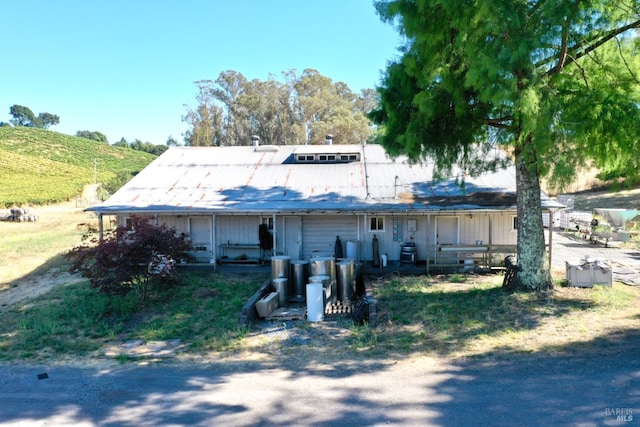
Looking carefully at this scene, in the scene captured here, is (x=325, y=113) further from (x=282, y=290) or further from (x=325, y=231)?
(x=282, y=290)

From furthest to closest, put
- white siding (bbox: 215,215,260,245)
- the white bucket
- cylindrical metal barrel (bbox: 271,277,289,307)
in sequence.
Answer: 1. white siding (bbox: 215,215,260,245)
2. cylindrical metal barrel (bbox: 271,277,289,307)
3. the white bucket

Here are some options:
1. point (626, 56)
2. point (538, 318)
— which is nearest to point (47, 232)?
point (538, 318)

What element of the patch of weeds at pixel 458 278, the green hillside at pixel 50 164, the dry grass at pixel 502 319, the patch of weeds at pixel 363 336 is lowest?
the patch of weeds at pixel 363 336

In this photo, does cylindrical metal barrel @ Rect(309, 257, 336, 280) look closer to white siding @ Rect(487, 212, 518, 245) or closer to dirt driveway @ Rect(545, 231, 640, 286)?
white siding @ Rect(487, 212, 518, 245)

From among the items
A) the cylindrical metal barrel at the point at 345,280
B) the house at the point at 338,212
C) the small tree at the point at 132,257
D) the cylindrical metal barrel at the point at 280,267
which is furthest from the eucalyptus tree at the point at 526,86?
the small tree at the point at 132,257

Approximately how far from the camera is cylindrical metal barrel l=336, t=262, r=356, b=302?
1123 centimetres

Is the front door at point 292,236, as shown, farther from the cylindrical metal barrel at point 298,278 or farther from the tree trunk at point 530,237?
the tree trunk at point 530,237

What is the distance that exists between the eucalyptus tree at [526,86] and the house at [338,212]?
3.08 m

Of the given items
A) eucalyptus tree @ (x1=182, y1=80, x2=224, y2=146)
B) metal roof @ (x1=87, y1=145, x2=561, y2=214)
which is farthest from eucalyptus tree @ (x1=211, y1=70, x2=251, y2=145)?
metal roof @ (x1=87, y1=145, x2=561, y2=214)

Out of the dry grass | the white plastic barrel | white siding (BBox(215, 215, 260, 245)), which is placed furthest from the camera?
white siding (BBox(215, 215, 260, 245))

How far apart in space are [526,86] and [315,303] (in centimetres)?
628

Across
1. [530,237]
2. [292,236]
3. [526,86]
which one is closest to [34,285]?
[292,236]

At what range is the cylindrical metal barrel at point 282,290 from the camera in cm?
1089

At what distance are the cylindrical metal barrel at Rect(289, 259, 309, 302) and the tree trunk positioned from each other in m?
5.34
